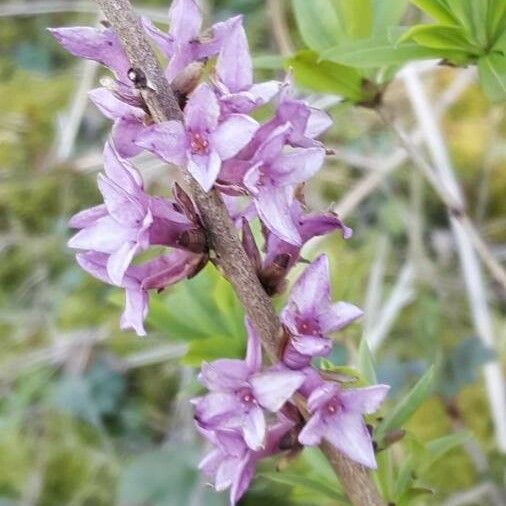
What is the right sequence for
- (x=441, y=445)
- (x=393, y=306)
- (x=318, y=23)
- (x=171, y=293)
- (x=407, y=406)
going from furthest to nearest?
(x=393, y=306)
(x=171, y=293)
(x=318, y=23)
(x=441, y=445)
(x=407, y=406)

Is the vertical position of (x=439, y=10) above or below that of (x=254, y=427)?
above

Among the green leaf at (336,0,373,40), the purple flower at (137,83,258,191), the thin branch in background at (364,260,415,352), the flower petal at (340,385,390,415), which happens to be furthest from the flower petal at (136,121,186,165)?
the thin branch in background at (364,260,415,352)

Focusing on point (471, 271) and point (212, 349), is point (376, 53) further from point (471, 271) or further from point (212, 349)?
point (471, 271)

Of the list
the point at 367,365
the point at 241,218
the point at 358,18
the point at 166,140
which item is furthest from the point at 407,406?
the point at 358,18

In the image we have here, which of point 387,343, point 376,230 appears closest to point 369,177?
point 376,230

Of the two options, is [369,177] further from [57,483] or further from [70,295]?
[57,483]

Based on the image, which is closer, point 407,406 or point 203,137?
point 203,137

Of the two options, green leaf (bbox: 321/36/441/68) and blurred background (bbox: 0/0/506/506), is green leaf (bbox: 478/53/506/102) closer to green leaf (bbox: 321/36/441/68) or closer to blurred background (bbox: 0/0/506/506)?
green leaf (bbox: 321/36/441/68)

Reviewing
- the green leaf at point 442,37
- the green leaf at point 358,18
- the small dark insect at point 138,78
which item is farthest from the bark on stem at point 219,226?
the green leaf at point 358,18
